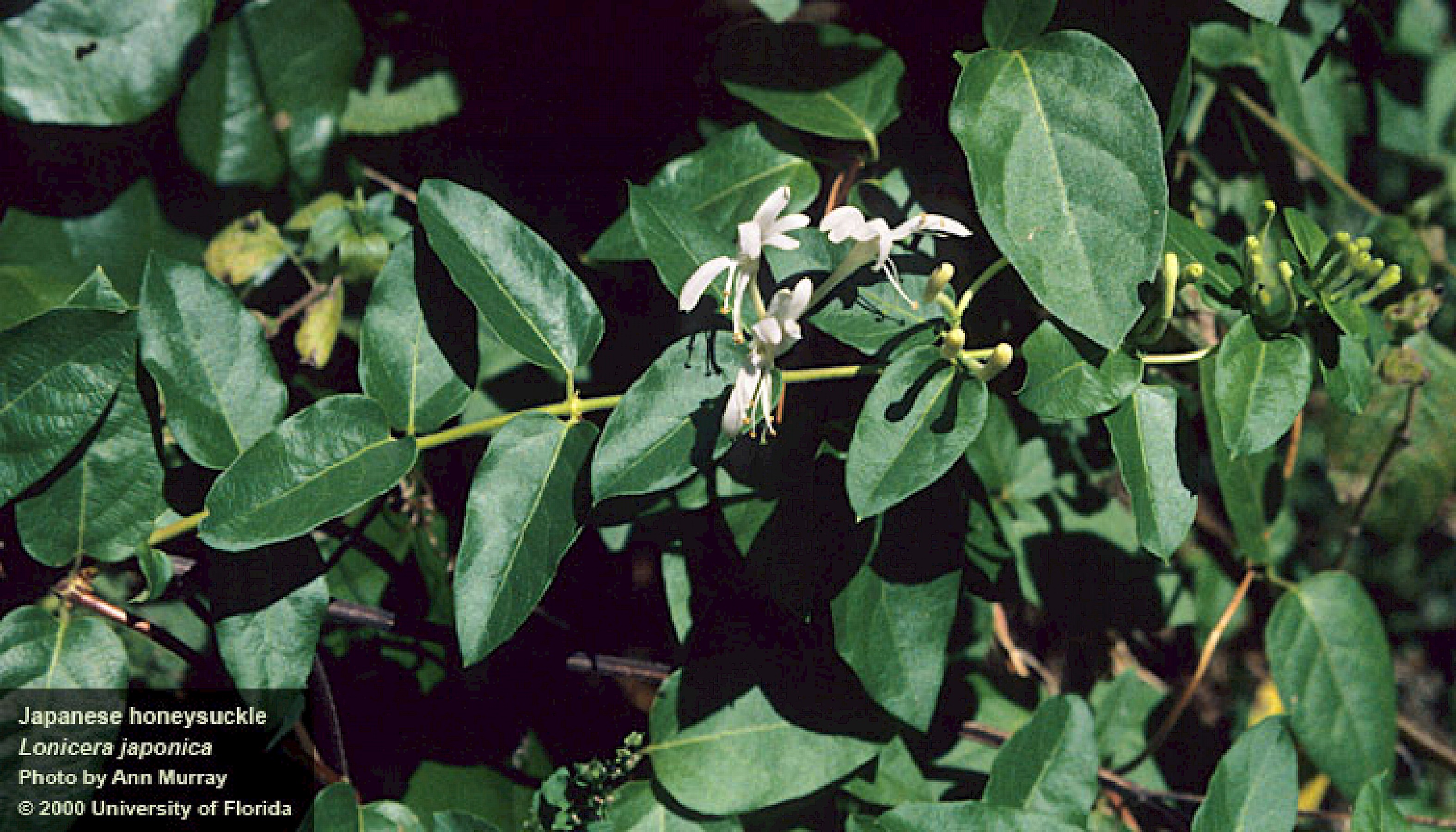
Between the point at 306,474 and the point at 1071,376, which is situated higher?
the point at 1071,376

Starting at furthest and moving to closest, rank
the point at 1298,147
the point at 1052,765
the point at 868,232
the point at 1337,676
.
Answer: the point at 1298,147
the point at 1337,676
the point at 1052,765
the point at 868,232

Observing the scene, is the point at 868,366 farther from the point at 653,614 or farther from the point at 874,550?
the point at 653,614

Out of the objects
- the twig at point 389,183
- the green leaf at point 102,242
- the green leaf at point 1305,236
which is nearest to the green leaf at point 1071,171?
the green leaf at point 1305,236

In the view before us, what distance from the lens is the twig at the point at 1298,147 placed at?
140 centimetres

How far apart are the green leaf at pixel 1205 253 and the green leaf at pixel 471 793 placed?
0.88m

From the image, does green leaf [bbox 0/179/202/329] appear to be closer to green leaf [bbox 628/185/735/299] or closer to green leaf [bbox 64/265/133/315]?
green leaf [bbox 64/265/133/315]

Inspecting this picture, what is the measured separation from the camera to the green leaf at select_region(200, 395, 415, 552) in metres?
0.82

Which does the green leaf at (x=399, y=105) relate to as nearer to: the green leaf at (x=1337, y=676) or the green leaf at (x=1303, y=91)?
the green leaf at (x=1303, y=91)

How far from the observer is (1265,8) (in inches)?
34.4

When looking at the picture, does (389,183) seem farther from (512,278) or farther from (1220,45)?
(1220,45)

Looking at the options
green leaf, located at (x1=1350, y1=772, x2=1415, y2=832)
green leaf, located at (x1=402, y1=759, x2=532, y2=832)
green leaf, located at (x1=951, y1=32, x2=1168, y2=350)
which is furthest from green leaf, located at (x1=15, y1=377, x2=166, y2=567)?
green leaf, located at (x1=1350, y1=772, x2=1415, y2=832)

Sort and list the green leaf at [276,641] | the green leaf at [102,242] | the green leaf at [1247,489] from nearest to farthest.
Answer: the green leaf at [276,641], the green leaf at [1247,489], the green leaf at [102,242]

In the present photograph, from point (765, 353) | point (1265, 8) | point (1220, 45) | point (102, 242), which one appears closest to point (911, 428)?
point (765, 353)

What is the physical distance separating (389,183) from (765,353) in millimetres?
712
